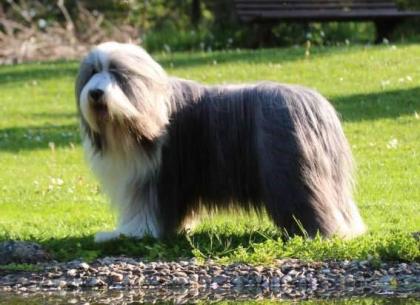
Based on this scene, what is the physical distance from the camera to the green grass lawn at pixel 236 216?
860 centimetres

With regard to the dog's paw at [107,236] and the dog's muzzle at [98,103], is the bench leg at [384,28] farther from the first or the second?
the dog's muzzle at [98,103]

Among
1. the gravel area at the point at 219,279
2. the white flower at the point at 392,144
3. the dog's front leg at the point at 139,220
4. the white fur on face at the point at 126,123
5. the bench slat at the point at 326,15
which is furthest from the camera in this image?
the bench slat at the point at 326,15

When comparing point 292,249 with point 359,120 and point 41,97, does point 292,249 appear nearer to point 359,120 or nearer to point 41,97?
point 359,120

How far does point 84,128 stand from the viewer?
891cm

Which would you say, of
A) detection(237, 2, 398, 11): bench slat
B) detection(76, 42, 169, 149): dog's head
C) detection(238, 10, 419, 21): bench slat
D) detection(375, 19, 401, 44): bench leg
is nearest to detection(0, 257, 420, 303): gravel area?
detection(76, 42, 169, 149): dog's head

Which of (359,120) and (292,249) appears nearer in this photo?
(292,249)

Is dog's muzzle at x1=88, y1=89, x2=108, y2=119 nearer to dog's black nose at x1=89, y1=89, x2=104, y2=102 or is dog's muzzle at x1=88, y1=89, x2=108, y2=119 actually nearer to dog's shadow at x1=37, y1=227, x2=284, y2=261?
dog's black nose at x1=89, y1=89, x2=104, y2=102

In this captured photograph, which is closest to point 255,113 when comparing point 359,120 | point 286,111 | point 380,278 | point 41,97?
point 286,111

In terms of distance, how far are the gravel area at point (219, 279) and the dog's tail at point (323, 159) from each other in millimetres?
612

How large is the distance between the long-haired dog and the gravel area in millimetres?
637

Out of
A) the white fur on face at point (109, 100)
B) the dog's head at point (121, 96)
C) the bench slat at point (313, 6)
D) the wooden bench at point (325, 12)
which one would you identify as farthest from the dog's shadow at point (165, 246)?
the bench slat at point (313, 6)

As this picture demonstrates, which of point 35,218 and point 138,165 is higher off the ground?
point 138,165

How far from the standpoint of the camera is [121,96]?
852 centimetres

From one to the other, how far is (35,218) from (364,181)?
10.7 ft
